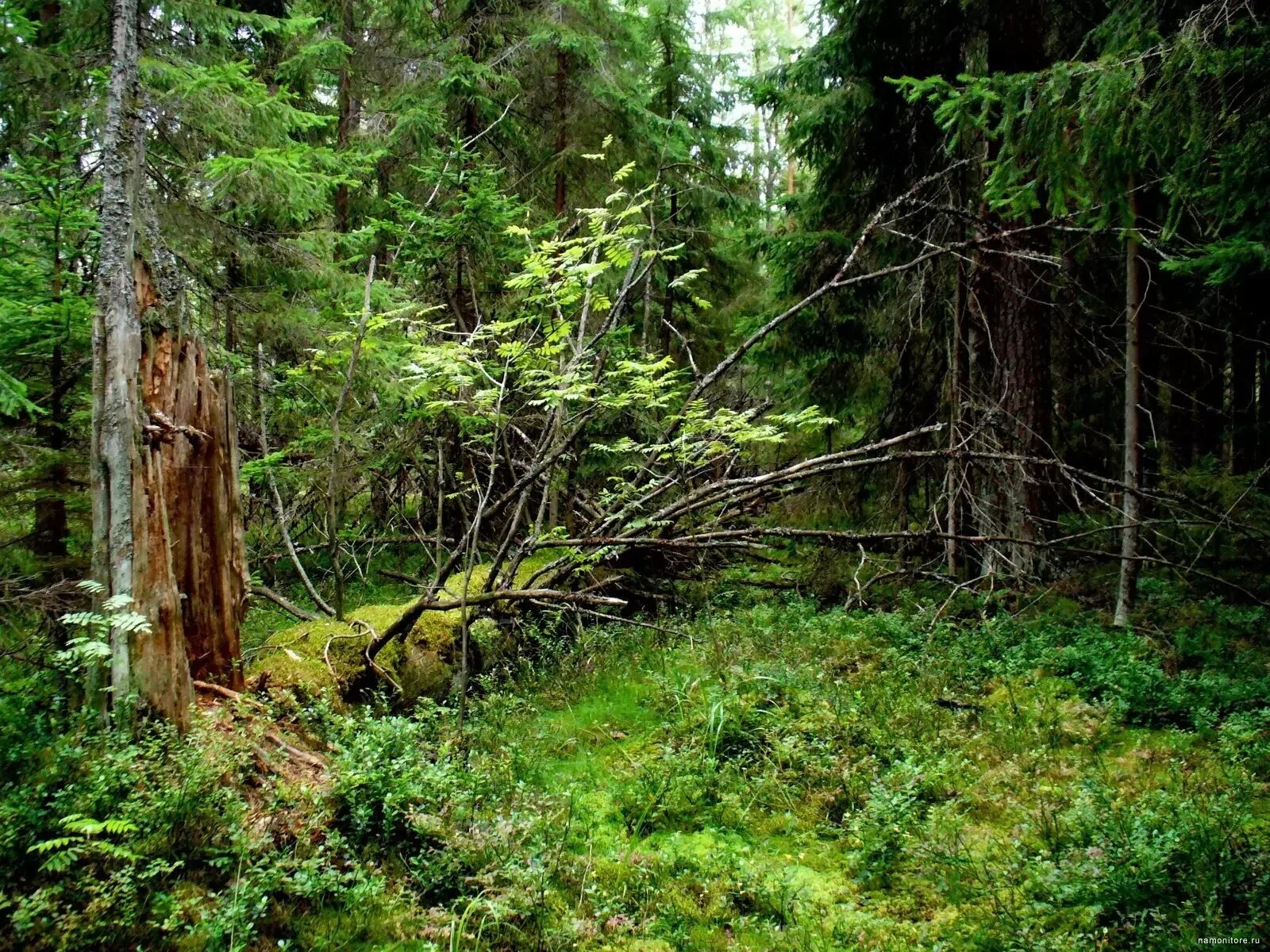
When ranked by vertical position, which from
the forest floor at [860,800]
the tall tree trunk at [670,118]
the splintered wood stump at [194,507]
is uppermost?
the tall tree trunk at [670,118]

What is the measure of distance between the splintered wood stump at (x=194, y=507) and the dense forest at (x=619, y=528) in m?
0.03

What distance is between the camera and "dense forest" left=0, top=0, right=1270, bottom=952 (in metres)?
3.28

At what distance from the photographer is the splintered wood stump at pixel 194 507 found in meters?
4.04

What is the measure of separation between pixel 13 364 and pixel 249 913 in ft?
17.4

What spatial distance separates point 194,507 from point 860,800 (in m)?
4.69

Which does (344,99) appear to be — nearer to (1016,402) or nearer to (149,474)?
(149,474)

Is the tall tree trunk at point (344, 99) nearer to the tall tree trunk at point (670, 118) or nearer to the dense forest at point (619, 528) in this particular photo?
the dense forest at point (619, 528)

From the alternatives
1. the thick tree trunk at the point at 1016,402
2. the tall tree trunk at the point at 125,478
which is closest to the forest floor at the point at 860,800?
the tall tree trunk at the point at 125,478

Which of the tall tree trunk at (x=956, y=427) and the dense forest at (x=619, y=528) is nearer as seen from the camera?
the dense forest at (x=619, y=528)

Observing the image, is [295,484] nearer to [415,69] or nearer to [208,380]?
[208,380]

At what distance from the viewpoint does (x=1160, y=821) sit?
11.4ft

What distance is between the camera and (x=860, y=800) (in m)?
4.35

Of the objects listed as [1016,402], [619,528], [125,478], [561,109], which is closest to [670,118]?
[561,109]

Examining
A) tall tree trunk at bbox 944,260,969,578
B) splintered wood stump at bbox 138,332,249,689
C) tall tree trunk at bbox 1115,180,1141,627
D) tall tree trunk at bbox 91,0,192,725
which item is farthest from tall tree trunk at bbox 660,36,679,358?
tall tree trunk at bbox 91,0,192,725
